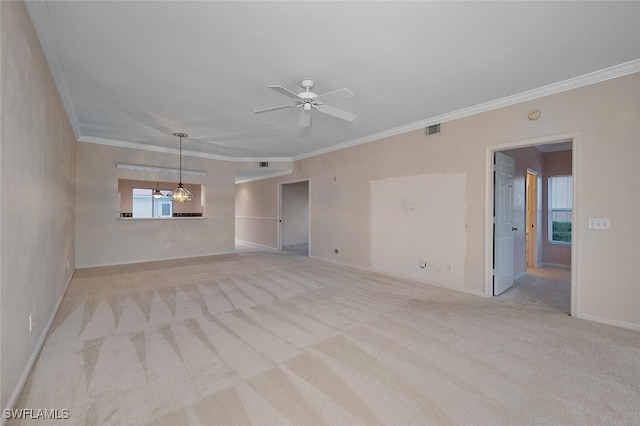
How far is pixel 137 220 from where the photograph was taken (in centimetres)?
623

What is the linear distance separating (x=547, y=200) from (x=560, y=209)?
38 cm

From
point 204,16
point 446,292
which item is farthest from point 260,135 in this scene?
point 446,292

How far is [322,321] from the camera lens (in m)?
2.99

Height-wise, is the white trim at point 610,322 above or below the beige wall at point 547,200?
below

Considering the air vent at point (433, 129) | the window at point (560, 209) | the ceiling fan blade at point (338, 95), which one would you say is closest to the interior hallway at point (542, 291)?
the window at point (560, 209)

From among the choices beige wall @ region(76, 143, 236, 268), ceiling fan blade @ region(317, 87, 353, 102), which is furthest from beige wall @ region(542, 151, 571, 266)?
beige wall @ region(76, 143, 236, 268)

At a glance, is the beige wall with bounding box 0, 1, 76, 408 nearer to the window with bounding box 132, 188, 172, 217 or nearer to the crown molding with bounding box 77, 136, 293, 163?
the crown molding with bounding box 77, 136, 293, 163

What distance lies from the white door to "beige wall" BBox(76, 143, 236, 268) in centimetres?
630

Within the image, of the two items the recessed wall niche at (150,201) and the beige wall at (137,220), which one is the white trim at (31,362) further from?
the recessed wall niche at (150,201)

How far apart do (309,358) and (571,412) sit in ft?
5.70

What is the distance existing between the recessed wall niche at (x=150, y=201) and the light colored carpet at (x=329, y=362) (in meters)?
7.41

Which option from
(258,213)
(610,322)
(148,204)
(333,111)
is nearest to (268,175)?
(258,213)

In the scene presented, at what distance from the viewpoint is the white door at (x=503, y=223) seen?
3971 mm

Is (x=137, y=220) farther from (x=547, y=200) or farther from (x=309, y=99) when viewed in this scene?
(x=547, y=200)
